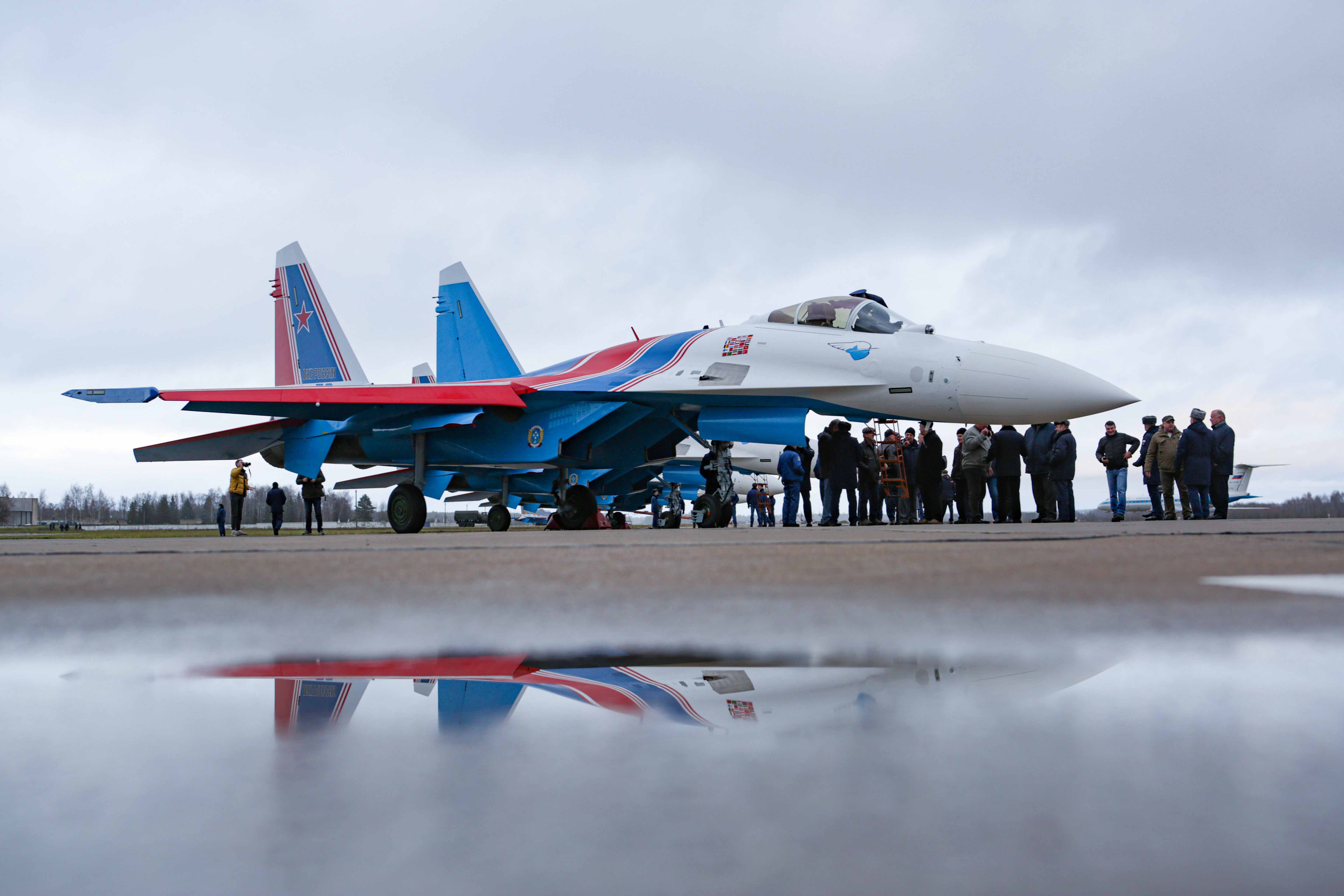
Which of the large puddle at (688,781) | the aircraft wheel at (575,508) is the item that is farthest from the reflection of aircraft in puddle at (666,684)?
the aircraft wheel at (575,508)

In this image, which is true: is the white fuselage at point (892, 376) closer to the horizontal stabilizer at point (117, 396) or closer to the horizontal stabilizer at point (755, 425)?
the horizontal stabilizer at point (755, 425)

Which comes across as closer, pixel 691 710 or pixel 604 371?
pixel 691 710

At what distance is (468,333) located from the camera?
49.8 feet

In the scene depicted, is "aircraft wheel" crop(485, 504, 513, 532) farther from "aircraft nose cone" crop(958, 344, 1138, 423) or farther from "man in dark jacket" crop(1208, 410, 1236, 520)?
"man in dark jacket" crop(1208, 410, 1236, 520)

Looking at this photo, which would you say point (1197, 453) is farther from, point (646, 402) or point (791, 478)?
point (646, 402)

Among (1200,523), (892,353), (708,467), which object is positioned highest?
(892,353)

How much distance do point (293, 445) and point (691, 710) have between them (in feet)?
35.8

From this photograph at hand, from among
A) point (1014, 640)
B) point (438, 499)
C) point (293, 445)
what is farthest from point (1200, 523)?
point (438, 499)

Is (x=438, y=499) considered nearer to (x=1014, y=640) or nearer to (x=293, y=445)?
(x=293, y=445)

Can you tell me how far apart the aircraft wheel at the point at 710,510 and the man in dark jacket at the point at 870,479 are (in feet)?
8.77

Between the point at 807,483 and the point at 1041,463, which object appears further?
the point at 807,483

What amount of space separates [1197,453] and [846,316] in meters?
4.62

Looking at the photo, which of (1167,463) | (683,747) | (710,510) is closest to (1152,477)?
(1167,463)

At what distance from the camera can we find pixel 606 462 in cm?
1030
